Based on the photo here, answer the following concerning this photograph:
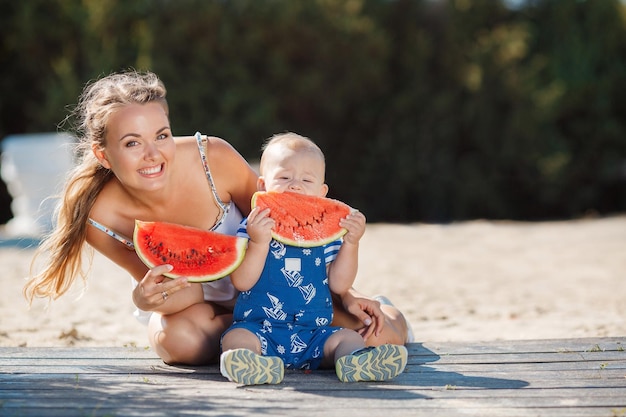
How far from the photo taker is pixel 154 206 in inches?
174

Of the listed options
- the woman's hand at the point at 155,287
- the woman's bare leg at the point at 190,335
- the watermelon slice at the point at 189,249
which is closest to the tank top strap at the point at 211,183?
the watermelon slice at the point at 189,249

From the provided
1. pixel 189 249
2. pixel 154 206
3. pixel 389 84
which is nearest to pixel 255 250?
pixel 189 249

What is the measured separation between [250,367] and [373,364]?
58 centimetres

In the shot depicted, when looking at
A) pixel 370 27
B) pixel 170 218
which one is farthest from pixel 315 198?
pixel 370 27

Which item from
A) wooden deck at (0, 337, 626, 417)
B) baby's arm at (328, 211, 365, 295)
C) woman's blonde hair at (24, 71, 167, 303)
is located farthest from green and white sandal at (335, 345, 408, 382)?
woman's blonde hair at (24, 71, 167, 303)

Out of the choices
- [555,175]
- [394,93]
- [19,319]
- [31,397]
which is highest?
[394,93]

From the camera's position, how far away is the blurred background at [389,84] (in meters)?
17.1

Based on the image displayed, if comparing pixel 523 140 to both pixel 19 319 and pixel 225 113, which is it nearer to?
pixel 225 113

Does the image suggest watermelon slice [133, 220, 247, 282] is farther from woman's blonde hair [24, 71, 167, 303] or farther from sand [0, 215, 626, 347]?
sand [0, 215, 626, 347]

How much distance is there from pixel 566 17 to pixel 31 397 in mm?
18968

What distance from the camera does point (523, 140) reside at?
60.5 feet

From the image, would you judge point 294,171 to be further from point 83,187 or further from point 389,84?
point 389,84

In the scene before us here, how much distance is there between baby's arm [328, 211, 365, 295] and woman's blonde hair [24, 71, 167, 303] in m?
1.31

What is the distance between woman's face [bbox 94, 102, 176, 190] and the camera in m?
4.06
